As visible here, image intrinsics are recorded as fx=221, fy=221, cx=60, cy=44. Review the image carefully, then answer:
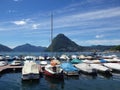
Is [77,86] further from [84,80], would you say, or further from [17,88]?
[17,88]

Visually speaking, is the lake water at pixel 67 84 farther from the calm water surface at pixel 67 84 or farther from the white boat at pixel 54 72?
the white boat at pixel 54 72

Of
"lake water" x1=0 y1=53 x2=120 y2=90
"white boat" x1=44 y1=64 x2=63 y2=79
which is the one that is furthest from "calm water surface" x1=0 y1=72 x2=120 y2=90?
"white boat" x1=44 y1=64 x2=63 y2=79

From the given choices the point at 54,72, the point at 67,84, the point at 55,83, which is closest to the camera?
the point at 67,84

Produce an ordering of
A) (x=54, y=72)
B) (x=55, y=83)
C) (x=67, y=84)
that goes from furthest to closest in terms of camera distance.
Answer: (x=54, y=72), (x=55, y=83), (x=67, y=84)

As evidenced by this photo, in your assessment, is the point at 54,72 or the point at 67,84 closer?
the point at 67,84

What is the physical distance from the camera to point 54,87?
1572 inches

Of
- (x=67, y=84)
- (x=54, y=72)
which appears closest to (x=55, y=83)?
(x=67, y=84)

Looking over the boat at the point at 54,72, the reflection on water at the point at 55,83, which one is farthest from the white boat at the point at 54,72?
the reflection on water at the point at 55,83

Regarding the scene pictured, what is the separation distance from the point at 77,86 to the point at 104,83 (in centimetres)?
620

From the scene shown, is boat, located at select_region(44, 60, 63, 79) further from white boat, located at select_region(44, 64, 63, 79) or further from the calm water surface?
the calm water surface

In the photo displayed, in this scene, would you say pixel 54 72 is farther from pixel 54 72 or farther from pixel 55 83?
pixel 55 83

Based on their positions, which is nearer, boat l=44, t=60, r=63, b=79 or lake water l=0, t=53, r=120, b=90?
lake water l=0, t=53, r=120, b=90

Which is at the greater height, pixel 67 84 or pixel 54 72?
pixel 54 72

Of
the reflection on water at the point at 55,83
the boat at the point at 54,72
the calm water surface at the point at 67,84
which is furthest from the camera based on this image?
the boat at the point at 54,72
